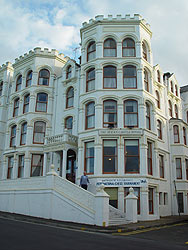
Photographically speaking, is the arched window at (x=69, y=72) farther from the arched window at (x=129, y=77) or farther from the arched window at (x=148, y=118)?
the arched window at (x=148, y=118)

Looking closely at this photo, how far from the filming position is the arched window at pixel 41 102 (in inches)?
1057

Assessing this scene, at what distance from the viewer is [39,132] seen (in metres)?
26.2

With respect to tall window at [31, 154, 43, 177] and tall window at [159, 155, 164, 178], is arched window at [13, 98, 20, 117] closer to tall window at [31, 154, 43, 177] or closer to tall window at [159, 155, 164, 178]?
tall window at [31, 154, 43, 177]

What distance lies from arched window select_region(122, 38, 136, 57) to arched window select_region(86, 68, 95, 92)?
121 inches

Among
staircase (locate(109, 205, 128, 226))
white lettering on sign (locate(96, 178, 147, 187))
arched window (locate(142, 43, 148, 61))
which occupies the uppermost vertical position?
arched window (locate(142, 43, 148, 61))

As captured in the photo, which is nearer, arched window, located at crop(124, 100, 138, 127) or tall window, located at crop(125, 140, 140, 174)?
tall window, located at crop(125, 140, 140, 174)

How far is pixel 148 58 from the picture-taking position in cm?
2423

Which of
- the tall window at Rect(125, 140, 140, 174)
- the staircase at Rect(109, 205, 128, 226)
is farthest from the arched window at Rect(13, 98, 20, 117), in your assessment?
the staircase at Rect(109, 205, 128, 226)

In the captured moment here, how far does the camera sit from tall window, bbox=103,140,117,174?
20203 mm

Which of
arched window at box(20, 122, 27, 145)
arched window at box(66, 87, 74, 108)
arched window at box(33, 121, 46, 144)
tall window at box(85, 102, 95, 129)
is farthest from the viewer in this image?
arched window at box(20, 122, 27, 145)

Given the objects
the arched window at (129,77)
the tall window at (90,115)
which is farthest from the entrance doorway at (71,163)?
the arched window at (129,77)

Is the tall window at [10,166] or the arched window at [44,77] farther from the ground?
the arched window at [44,77]

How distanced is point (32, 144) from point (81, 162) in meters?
6.33

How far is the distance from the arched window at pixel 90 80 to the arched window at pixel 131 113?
3.25 m
